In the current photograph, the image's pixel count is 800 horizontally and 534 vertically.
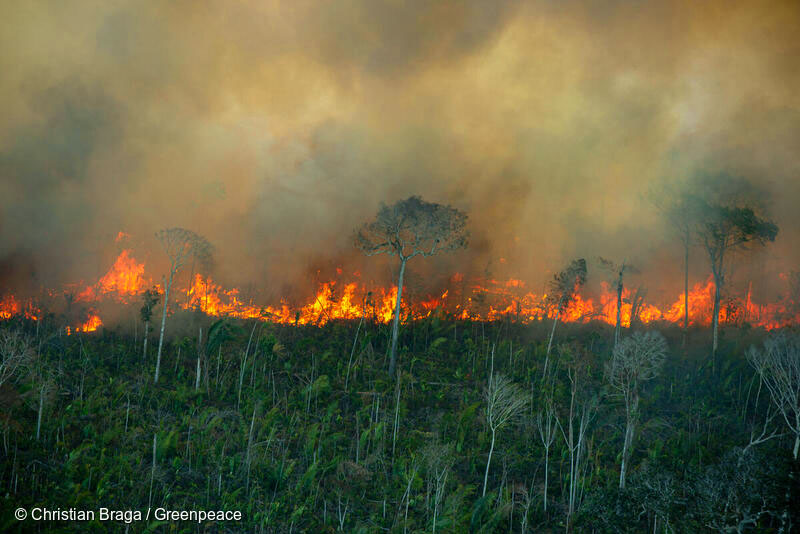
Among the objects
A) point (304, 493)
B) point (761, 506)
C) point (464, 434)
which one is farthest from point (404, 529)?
point (761, 506)

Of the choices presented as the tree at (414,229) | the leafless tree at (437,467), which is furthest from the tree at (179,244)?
the leafless tree at (437,467)

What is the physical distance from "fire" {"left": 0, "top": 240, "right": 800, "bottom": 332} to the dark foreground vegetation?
9.31m

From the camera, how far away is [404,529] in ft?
96.7

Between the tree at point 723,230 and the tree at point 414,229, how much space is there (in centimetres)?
2844

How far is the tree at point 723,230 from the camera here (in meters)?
57.2

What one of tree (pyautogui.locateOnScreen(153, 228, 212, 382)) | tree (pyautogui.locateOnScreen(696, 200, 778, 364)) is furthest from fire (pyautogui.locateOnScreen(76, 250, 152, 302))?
tree (pyautogui.locateOnScreen(696, 200, 778, 364))

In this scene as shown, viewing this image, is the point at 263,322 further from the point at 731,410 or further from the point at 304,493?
the point at 731,410

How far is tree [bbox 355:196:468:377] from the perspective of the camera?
176 ft

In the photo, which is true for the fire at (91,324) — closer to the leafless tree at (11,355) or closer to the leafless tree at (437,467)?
the leafless tree at (11,355)

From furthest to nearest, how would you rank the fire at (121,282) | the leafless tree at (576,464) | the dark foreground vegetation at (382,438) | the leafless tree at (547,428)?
the fire at (121,282) → the leafless tree at (547,428) → the leafless tree at (576,464) → the dark foreground vegetation at (382,438)

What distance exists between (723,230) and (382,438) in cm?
4586

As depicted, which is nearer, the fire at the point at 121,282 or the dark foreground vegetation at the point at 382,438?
the dark foreground vegetation at the point at 382,438

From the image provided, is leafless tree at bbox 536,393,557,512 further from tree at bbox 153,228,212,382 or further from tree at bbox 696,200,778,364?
tree at bbox 153,228,212,382

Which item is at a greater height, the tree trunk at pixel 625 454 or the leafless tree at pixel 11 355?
the leafless tree at pixel 11 355
